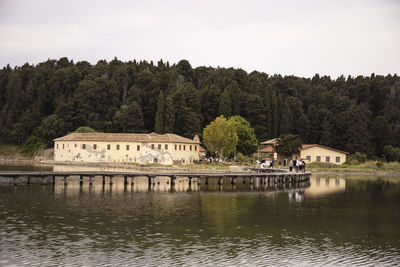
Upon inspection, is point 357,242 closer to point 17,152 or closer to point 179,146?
point 179,146

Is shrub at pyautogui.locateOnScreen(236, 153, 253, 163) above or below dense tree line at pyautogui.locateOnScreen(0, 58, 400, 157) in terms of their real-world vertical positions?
below

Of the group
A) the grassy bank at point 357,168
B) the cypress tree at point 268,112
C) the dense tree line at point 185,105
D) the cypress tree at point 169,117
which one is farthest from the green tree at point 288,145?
the cypress tree at point 169,117

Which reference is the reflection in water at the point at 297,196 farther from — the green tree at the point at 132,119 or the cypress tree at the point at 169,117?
the green tree at the point at 132,119

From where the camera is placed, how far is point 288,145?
8856 cm

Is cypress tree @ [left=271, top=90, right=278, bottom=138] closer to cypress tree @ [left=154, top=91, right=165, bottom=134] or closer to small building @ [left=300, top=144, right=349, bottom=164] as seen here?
small building @ [left=300, top=144, right=349, bottom=164]

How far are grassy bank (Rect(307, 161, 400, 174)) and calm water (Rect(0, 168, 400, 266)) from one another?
125 ft

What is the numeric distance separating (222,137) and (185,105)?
25.4 metres

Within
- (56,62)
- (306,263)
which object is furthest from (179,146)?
(56,62)

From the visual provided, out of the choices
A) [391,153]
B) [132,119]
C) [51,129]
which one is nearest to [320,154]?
[391,153]

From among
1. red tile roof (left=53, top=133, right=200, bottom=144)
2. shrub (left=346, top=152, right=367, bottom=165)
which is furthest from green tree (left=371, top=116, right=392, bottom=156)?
red tile roof (left=53, top=133, right=200, bottom=144)

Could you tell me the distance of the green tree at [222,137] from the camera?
283 ft

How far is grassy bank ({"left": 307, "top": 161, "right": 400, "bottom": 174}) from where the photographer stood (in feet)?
279

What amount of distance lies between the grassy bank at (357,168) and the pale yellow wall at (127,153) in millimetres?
23344

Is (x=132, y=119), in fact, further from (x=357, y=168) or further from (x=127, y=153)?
(x=357, y=168)
